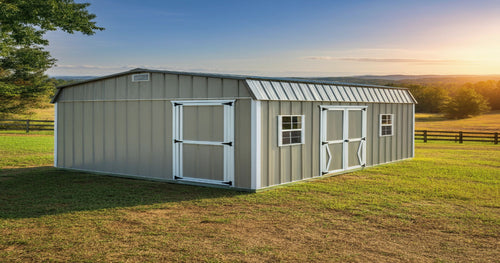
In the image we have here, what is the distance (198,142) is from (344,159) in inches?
183

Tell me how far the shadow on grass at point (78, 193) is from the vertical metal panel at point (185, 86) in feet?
7.45

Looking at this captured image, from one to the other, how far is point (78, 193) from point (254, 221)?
15.8 ft

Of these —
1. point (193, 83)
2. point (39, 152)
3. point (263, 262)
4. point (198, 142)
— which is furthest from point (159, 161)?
point (39, 152)

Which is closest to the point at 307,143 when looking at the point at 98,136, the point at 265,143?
the point at 265,143

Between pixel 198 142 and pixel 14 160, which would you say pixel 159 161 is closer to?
pixel 198 142

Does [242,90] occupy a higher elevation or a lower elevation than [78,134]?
higher

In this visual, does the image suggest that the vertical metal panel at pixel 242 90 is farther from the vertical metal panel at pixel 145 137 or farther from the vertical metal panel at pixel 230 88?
the vertical metal panel at pixel 145 137

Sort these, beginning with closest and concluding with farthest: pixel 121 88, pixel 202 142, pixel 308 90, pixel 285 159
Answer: pixel 285 159 → pixel 202 142 → pixel 308 90 → pixel 121 88

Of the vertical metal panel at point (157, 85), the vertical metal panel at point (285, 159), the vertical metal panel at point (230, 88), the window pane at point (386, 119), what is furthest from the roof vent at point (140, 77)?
the window pane at point (386, 119)

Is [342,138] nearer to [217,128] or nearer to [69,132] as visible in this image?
[217,128]

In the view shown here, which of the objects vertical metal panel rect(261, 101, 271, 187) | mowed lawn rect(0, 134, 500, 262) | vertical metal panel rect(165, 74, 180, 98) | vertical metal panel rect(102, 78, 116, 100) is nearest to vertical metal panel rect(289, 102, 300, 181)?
mowed lawn rect(0, 134, 500, 262)

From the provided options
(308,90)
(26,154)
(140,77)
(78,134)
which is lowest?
(26,154)

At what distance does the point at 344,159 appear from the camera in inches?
548

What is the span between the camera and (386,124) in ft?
53.3
